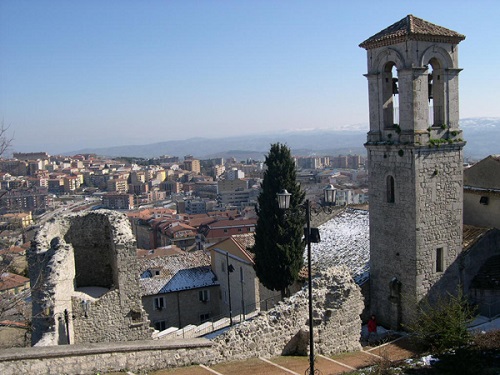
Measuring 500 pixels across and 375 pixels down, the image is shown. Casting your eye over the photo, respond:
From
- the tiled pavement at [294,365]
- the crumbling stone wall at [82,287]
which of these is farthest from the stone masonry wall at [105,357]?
the crumbling stone wall at [82,287]

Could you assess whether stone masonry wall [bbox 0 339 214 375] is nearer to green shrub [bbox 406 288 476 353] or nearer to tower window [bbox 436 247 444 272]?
green shrub [bbox 406 288 476 353]

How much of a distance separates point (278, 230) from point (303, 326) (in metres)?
9.03

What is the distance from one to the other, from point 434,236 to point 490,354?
6533 millimetres

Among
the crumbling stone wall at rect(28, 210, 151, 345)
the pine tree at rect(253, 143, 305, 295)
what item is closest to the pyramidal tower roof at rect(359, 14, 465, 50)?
the pine tree at rect(253, 143, 305, 295)

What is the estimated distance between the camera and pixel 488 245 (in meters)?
19.6

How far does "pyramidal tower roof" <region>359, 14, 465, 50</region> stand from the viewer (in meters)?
17.7

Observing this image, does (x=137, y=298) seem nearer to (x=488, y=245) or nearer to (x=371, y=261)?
(x=371, y=261)

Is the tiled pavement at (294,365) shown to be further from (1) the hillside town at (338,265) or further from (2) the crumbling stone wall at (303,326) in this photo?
(2) the crumbling stone wall at (303,326)

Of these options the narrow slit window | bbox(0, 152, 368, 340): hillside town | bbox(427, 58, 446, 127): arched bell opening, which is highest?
bbox(427, 58, 446, 127): arched bell opening

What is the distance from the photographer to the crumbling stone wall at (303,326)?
13.1 m

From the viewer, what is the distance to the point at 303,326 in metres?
14.5

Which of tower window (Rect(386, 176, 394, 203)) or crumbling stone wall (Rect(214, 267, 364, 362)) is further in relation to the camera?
tower window (Rect(386, 176, 394, 203))

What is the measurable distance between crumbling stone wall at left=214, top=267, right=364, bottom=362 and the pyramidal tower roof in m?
8.07

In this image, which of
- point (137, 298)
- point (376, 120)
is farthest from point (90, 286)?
point (376, 120)
